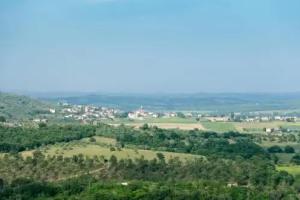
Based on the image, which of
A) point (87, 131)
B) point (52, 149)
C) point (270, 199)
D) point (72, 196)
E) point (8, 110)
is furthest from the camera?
point (8, 110)

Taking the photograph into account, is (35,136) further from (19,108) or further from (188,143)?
(19,108)

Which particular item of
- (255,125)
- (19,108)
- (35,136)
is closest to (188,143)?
(35,136)

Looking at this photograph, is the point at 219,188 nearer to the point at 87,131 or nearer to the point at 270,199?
the point at 270,199

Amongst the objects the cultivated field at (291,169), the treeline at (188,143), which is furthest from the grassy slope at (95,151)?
the cultivated field at (291,169)

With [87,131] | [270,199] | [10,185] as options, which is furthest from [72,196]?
[87,131]

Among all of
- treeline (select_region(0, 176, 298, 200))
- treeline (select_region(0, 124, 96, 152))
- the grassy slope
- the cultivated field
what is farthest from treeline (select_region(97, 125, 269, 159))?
treeline (select_region(0, 176, 298, 200))

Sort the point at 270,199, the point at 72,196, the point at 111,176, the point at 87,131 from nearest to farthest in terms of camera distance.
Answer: the point at 72,196 < the point at 270,199 < the point at 111,176 < the point at 87,131
